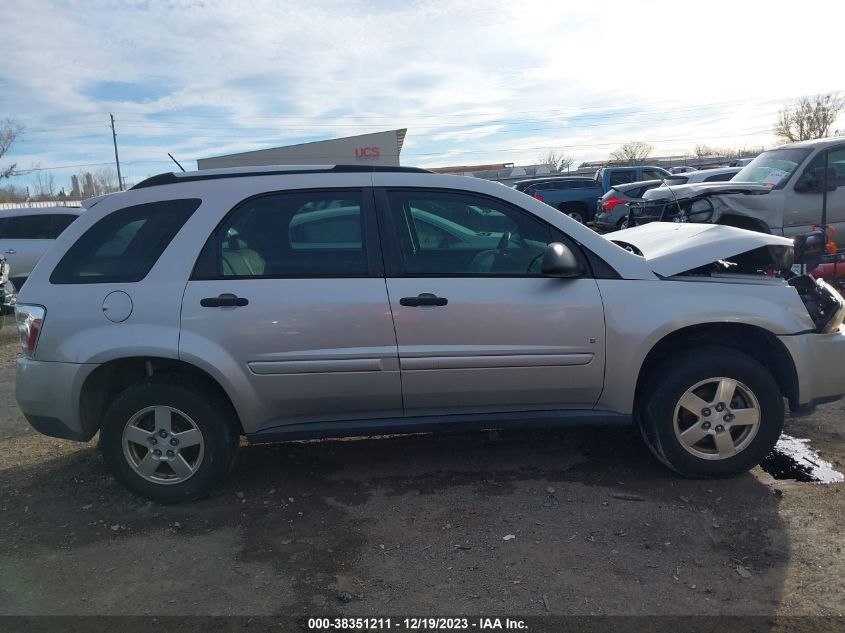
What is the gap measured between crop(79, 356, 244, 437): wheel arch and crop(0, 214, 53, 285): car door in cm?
807

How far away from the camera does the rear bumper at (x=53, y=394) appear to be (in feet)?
12.4

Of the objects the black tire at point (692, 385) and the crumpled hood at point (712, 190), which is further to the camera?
the crumpled hood at point (712, 190)

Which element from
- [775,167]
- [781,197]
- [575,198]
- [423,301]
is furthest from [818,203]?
[575,198]

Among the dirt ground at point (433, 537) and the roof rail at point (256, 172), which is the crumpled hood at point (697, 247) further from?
the roof rail at point (256, 172)

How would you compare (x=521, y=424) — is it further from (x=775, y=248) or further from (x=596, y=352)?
(x=775, y=248)

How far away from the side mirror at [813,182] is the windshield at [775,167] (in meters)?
0.16

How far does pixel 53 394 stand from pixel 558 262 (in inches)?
114

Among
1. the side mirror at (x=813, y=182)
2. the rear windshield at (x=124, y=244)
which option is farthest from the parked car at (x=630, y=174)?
the rear windshield at (x=124, y=244)

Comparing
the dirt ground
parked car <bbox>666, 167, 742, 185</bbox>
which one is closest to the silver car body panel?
the dirt ground

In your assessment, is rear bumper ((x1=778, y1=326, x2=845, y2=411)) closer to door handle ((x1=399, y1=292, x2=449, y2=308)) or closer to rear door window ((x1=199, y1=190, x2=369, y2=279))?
door handle ((x1=399, y1=292, x2=449, y2=308))

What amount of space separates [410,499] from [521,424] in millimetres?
776

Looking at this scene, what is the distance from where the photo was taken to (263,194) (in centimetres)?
391

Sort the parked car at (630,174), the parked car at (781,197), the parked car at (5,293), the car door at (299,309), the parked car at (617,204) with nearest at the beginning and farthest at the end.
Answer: the car door at (299,309), the parked car at (781,197), the parked car at (5,293), the parked car at (617,204), the parked car at (630,174)

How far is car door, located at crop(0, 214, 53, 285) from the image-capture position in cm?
1087
